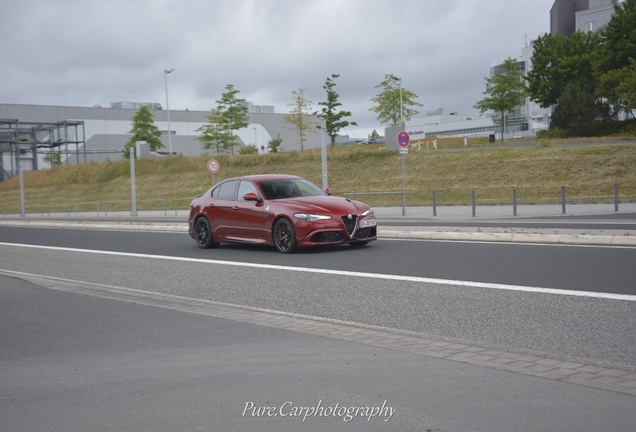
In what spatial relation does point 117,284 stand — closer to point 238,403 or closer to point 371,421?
point 238,403

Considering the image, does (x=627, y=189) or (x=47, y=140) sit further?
(x=47, y=140)

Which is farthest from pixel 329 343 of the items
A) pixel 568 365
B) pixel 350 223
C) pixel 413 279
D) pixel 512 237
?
pixel 512 237

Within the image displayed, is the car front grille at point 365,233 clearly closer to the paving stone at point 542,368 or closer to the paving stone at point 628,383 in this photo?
the paving stone at point 542,368

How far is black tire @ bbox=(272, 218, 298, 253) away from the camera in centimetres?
1320

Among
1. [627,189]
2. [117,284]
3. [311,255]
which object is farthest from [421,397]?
[627,189]

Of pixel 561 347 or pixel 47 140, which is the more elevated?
pixel 47 140

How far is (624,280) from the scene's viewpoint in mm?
8656

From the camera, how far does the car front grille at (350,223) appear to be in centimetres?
1316

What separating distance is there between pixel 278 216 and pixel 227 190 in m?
2.10

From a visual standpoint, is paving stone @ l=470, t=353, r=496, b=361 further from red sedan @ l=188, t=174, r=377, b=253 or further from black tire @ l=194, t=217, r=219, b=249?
black tire @ l=194, t=217, r=219, b=249

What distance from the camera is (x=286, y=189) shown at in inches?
565

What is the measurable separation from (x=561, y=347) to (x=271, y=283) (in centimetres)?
497

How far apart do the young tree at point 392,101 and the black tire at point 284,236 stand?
5628 cm

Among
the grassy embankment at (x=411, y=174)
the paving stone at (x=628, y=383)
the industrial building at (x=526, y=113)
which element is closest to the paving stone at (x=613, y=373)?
the paving stone at (x=628, y=383)
